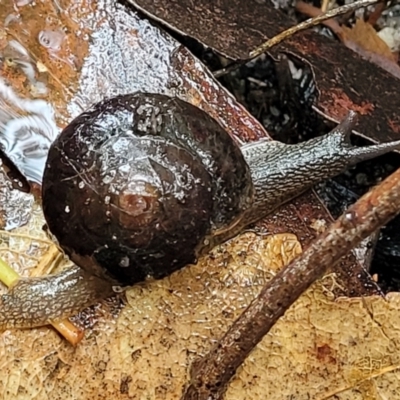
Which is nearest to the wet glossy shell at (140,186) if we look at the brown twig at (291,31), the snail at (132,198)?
the snail at (132,198)

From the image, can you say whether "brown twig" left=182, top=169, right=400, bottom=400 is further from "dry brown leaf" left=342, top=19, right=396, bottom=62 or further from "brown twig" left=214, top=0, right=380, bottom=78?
"dry brown leaf" left=342, top=19, right=396, bottom=62

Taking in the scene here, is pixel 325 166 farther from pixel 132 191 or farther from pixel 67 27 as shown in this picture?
pixel 67 27

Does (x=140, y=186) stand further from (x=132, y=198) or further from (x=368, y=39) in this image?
(x=368, y=39)

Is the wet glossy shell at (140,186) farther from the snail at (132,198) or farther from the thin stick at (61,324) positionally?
the thin stick at (61,324)

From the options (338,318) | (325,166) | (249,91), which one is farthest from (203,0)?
(338,318)

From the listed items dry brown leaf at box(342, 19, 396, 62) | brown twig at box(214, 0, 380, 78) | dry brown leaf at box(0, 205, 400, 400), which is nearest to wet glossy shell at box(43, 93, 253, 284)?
dry brown leaf at box(0, 205, 400, 400)

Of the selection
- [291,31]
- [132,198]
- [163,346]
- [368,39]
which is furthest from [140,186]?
[368,39]
